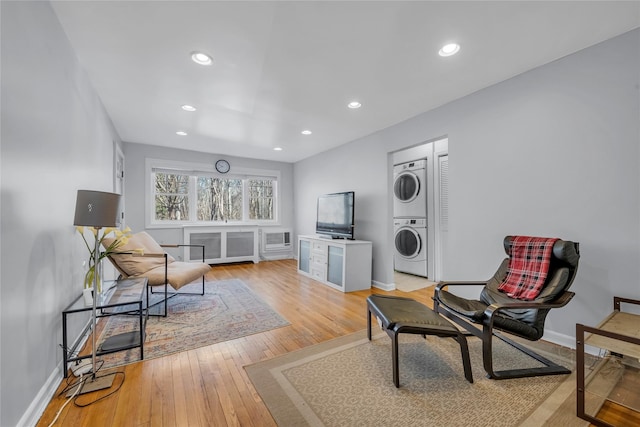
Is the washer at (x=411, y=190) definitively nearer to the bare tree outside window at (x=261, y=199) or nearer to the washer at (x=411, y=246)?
the washer at (x=411, y=246)

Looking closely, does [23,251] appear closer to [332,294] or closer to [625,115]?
[332,294]

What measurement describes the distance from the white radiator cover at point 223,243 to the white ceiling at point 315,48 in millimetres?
2662

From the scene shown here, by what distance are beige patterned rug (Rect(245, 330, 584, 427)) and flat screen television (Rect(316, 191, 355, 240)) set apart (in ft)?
7.26

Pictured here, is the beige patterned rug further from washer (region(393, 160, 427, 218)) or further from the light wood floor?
washer (region(393, 160, 427, 218))

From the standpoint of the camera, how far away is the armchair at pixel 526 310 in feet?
5.76

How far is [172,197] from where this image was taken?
5422mm

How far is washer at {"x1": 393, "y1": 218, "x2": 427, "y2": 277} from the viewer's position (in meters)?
4.55

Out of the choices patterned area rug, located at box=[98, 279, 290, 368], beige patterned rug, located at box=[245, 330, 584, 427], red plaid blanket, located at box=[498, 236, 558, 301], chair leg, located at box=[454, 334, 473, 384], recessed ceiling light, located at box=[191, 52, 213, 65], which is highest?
recessed ceiling light, located at box=[191, 52, 213, 65]

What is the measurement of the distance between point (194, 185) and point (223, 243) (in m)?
1.38

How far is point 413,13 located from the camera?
67.7 inches

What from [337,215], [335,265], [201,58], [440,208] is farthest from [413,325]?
[440,208]

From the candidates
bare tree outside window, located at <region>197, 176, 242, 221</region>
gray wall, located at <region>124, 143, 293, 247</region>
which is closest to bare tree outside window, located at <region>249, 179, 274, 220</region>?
bare tree outside window, located at <region>197, 176, 242, 221</region>

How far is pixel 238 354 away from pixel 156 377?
560mm

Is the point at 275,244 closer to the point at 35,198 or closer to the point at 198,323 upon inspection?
the point at 198,323
